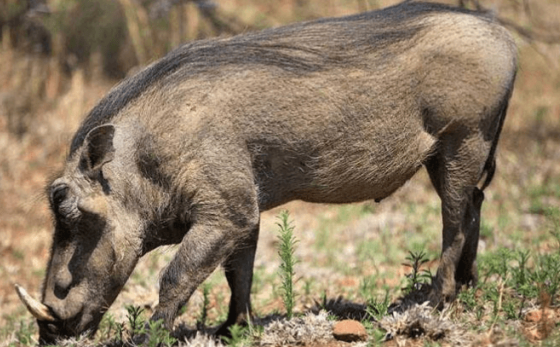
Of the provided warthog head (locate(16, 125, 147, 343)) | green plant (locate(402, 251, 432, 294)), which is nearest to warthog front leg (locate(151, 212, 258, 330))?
warthog head (locate(16, 125, 147, 343))

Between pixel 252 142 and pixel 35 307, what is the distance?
113cm

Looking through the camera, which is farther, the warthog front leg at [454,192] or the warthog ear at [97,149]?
the warthog front leg at [454,192]

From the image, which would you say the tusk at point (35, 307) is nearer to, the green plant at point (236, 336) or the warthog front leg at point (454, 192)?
the green plant at point (236, 336)

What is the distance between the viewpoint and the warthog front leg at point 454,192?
13.9ft

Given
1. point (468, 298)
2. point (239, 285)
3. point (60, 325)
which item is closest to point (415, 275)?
point (468, 298)

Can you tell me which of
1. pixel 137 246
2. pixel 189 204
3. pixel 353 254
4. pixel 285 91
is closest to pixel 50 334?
pixel 137 246

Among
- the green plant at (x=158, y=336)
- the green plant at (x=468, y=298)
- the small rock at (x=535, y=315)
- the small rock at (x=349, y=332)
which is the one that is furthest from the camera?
the green plant at (x=468, y=298)

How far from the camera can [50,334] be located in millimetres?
3854

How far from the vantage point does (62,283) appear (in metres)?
3.81

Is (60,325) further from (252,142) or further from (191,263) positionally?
(252,142)

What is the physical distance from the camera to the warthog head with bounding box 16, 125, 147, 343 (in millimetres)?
3793

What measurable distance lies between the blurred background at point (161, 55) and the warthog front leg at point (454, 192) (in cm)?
79

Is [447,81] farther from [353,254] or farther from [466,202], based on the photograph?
[353,254]

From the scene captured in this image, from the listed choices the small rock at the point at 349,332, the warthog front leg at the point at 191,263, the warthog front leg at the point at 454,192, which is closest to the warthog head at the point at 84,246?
the warthog front leg at the point at 191,263
